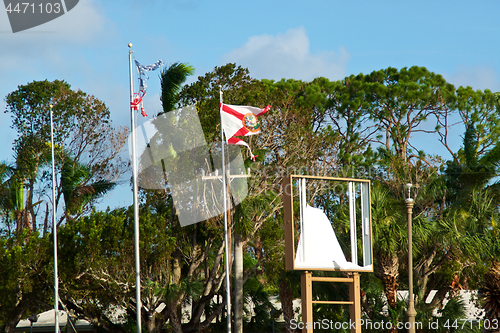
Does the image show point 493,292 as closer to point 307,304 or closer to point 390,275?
point 390,275

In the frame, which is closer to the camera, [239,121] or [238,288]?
[239,121]

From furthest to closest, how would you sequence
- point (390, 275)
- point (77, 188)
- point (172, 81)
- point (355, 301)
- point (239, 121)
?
1. point (77, 188)
2. point (172, 81)
3. point (390, 275)
4. point (239, 121)
5. point (355, 301)

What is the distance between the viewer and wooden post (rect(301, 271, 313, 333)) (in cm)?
1619

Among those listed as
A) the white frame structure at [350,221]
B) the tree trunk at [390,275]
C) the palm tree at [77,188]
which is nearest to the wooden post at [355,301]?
the white frame structure at [350,221]

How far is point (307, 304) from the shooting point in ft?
53.5

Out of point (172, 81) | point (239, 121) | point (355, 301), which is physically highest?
point (172, 81)

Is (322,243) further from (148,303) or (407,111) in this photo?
(407,111)

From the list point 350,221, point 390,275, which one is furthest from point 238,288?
point 350,221

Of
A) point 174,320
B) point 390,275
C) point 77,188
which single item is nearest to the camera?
point 390,275

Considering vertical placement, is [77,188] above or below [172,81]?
below

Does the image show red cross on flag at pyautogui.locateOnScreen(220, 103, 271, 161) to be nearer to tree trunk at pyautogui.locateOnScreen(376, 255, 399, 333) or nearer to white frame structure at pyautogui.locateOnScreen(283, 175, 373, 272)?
white frame structure at pyautogui.locateOnScreen(283, 175, 373, 272)

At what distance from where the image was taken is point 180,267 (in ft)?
92.1

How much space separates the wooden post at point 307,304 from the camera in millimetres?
16188

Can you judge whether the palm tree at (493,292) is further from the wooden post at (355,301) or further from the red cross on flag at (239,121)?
the red cross on flag at (239,121)
